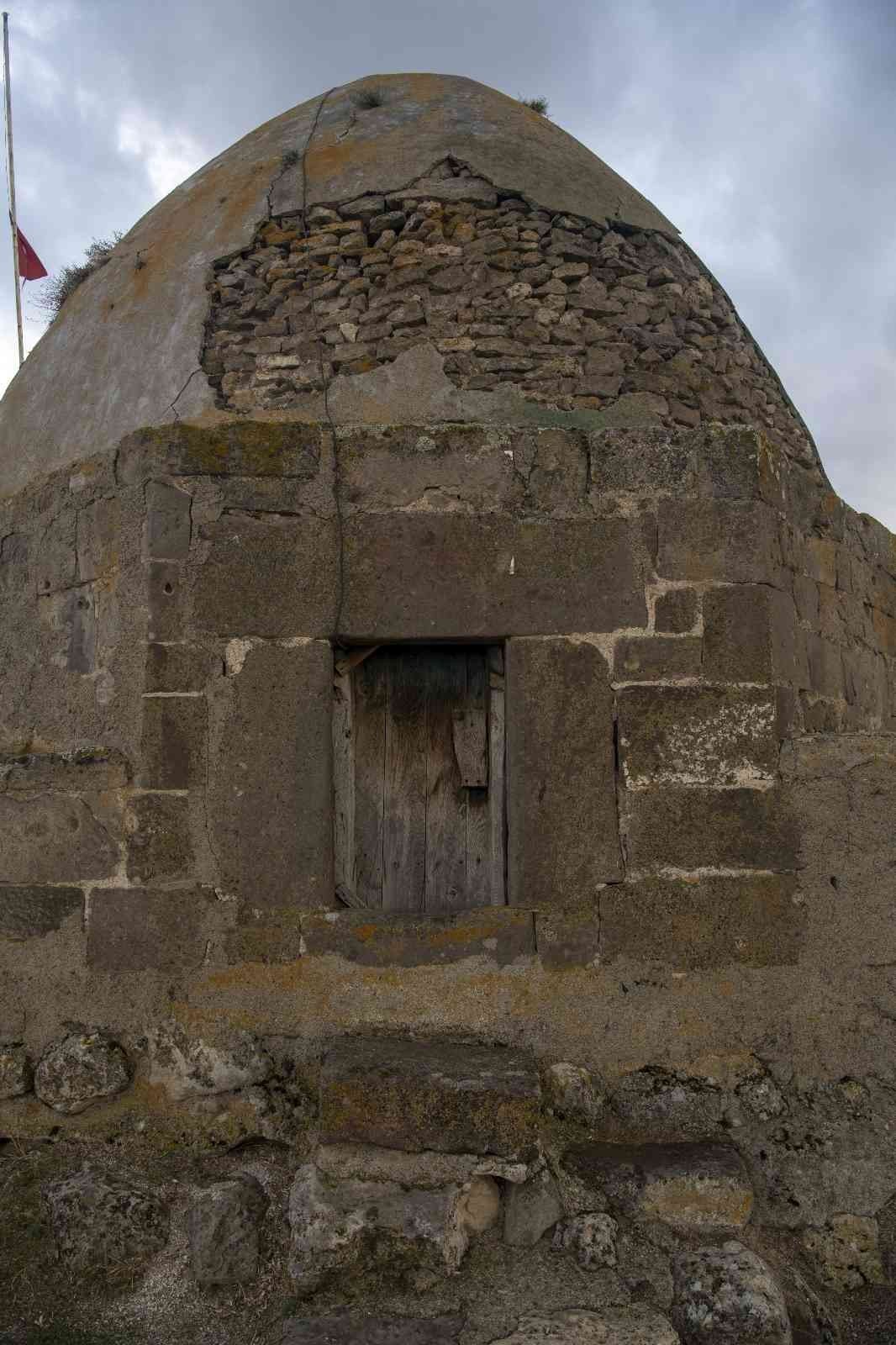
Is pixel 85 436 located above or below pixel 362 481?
above

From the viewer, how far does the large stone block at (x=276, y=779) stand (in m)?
3.94

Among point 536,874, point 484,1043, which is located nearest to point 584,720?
point 536,874

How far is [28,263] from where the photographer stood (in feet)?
25.7

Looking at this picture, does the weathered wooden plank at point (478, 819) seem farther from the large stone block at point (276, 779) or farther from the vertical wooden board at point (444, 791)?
the large stone block at point (276, 779)

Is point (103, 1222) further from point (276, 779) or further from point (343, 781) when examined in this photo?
point (343, 781)

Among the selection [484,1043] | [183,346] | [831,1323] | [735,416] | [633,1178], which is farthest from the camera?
[735,416]

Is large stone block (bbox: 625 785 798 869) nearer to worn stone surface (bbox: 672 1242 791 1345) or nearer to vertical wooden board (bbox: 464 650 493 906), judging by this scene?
vertical wooden board (bbox: 464 650 493 906)

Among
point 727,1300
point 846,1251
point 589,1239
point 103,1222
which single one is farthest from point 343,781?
point 846,1251

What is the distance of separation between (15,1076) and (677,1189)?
218cm

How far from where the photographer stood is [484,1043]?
3836 mm

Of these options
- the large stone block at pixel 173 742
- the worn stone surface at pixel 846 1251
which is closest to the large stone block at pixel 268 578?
the large stone block at pixel 173 742

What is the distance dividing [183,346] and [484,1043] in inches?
112

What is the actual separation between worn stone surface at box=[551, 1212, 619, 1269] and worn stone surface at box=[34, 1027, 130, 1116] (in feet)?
4.93

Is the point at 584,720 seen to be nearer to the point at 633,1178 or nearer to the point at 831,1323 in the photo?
the point at 633,1178
